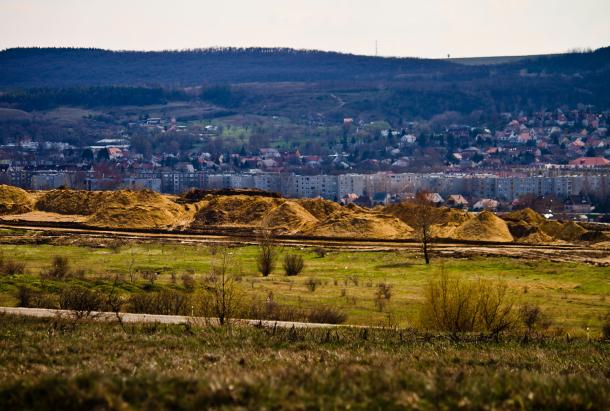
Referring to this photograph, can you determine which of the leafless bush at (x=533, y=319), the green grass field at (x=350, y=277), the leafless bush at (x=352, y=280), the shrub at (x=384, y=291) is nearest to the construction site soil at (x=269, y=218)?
the green grass field at (x=350, y=277)

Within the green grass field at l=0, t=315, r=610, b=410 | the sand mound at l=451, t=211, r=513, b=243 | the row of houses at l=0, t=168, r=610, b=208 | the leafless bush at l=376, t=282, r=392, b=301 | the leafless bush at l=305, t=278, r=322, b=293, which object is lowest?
the row of houses at l=0, t=168, r=610, b=208

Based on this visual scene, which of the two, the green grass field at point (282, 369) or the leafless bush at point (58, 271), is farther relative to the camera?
the leafless bush at point (58, 271)

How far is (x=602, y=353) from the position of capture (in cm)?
2594

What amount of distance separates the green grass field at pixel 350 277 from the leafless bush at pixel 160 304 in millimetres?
3105

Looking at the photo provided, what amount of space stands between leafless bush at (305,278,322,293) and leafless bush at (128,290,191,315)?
12.1 m

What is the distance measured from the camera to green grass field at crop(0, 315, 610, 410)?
53.7ft

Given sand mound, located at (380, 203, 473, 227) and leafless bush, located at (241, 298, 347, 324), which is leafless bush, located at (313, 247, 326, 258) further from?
leafless bush, located at (241, 298, 347, 324)

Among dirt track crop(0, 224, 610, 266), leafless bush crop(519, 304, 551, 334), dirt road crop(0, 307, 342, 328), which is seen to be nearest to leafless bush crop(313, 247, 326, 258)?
→ dirt track crop(0, 224, 610, 266)

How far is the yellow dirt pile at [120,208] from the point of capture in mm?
92438

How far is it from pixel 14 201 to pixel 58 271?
5516 centimetres

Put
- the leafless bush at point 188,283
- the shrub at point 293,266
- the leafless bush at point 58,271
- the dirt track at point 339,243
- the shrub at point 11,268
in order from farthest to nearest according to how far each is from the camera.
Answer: the dirt track at point 339,243 < the shrub at point 293,266 < the shrub at point 11,268 < the leafless bush at point 58,271 < the leafless bush at point 188,283

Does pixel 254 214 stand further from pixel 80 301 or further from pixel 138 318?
pixel 138 318

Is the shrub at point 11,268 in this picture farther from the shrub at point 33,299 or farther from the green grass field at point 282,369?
the green grass field at point 282,369

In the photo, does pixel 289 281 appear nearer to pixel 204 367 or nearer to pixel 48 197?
pixel 204 367
